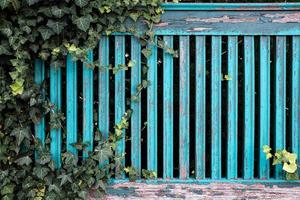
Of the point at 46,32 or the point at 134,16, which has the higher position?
the point at 134,16

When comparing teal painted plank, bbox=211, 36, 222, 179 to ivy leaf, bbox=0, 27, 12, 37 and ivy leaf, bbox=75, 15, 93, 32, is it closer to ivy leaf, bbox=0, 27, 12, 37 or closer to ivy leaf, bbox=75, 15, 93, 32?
ivy leaf, bbox=75, 15, 93, 32

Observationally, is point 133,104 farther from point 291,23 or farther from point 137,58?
point 291,23

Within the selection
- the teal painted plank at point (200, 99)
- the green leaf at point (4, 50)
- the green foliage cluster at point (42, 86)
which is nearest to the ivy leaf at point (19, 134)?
the green foliage cluster at point (42, 86)

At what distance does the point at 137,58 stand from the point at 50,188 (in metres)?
1.18

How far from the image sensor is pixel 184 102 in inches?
176

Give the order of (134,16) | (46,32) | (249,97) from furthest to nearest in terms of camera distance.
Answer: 1. (249,97)
2. (134,16)
3. (46,32)

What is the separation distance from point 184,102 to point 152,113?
0.26 metres

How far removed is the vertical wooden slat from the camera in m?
4.45

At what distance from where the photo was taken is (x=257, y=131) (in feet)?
15.3

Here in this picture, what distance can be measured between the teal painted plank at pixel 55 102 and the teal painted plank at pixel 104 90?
1.03 feet

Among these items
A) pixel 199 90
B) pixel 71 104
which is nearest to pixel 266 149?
pixel 199 90

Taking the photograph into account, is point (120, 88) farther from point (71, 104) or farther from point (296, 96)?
point (296, 96)

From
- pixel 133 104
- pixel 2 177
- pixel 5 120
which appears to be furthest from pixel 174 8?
pixel 2 177

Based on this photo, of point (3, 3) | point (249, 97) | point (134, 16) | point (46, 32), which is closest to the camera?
point (3, 3)
